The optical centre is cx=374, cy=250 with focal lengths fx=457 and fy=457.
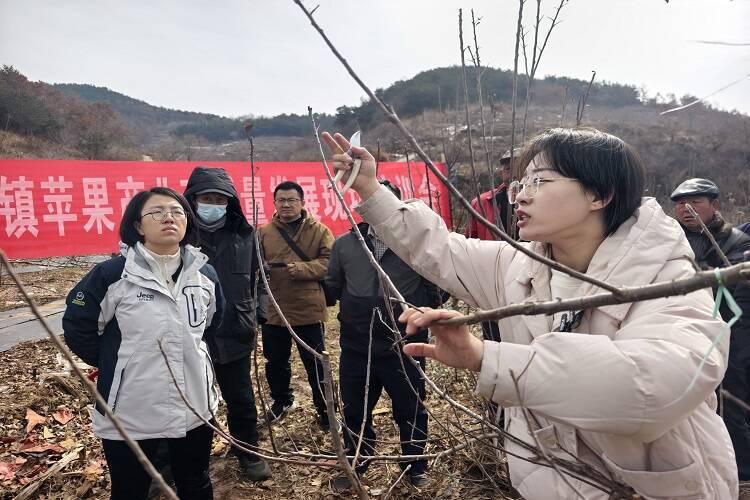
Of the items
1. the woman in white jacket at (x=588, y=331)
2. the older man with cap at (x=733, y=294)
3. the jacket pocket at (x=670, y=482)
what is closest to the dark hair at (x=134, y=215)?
the woman in white jacket at (x=588, y=331)

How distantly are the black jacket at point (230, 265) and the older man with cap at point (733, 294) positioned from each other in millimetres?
2715

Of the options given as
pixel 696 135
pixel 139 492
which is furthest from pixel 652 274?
pixel 696 135

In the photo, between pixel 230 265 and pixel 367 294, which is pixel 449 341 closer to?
pixel 367 294

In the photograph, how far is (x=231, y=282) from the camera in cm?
287

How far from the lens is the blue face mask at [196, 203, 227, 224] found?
2.81 meters

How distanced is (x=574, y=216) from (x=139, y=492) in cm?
208

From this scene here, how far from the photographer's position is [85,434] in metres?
3.56

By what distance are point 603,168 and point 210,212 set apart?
233 cm

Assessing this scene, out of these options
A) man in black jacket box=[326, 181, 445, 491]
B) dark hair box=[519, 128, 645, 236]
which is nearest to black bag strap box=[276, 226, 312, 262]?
man in black jacket box=[326, 181, 445, 491]

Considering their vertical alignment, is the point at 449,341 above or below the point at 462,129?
below

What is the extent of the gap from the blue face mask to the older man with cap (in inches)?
111

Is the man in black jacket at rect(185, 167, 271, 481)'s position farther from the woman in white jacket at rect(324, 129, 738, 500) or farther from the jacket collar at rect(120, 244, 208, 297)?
the woman in white jacket at rect(324, 129, 738, 500)

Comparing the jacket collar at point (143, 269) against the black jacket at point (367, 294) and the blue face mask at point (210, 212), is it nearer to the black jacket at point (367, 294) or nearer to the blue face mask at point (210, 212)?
the blue face mask at point (210, 212)

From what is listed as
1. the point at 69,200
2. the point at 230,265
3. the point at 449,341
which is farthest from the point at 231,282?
the point at 69,200
